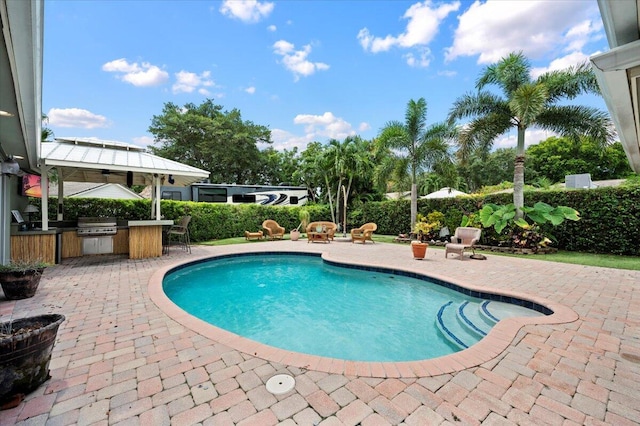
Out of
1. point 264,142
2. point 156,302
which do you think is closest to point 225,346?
point 156,302

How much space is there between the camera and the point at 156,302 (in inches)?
174

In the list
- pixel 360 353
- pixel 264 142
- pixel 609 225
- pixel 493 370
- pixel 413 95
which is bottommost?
pixel 360 353

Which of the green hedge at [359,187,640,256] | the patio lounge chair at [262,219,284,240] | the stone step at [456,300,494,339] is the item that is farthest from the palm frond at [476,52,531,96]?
the patio lounge chair at [262,219,284,240]

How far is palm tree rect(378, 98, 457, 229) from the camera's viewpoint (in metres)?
13.3

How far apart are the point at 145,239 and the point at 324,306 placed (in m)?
6.34

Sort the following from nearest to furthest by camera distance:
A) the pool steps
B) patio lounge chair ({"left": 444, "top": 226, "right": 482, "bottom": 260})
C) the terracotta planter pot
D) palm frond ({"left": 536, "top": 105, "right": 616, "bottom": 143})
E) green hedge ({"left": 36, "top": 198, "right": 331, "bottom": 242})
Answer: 1. the pool steps
2. the terracotta planter pot
3. patio lounge chair ({"left": 444, "top": 226, "right": 482, "bottom": 260})
4. palm frond ({"left": 536, "top": 105, "right": 616, "bottom": 143})
5. green hedge ({"left": 36, "top": 198, "right": 331, "bottom": 242})

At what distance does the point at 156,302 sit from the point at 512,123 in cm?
1314

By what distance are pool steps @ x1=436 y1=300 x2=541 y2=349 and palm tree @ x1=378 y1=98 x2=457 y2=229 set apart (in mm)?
9420

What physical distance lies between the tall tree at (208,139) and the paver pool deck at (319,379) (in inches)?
980

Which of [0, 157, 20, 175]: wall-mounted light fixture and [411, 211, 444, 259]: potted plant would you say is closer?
[0, 157, 20, 175]: wall-mounted light fixture

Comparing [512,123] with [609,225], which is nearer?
[609,225]

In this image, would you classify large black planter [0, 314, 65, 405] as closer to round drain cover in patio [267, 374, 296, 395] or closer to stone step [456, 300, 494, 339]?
round drain cover in patio [267, 374, 296, 395]

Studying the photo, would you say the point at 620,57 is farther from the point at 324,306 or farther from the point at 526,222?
the point at 526,222

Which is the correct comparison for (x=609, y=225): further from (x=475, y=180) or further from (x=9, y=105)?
(x=475, y=180)
